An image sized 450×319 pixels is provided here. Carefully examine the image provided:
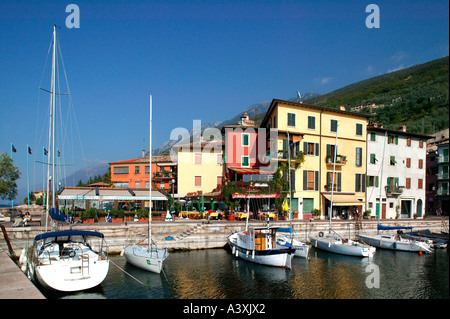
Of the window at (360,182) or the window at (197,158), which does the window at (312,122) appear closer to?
the window at (360,182)

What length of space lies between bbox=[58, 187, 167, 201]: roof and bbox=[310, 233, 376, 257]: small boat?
18.1 metres

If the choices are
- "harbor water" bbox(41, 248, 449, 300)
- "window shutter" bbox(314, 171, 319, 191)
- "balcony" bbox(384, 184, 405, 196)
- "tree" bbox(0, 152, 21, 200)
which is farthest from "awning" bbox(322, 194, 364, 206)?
"tree" bbox(0, 152, 21, 200)

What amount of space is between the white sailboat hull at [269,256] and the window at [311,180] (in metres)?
16.7

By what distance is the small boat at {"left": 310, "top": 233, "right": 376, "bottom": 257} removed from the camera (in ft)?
92.9

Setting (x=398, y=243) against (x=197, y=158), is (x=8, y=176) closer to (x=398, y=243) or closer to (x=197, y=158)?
(x=197, y=158)

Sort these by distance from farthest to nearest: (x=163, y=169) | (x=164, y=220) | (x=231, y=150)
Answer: (x=163, y=169), (x=231, y=150), (x=164, y=220)

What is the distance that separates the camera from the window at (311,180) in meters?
40.4

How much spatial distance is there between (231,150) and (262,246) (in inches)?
688

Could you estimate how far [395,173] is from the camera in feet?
149
